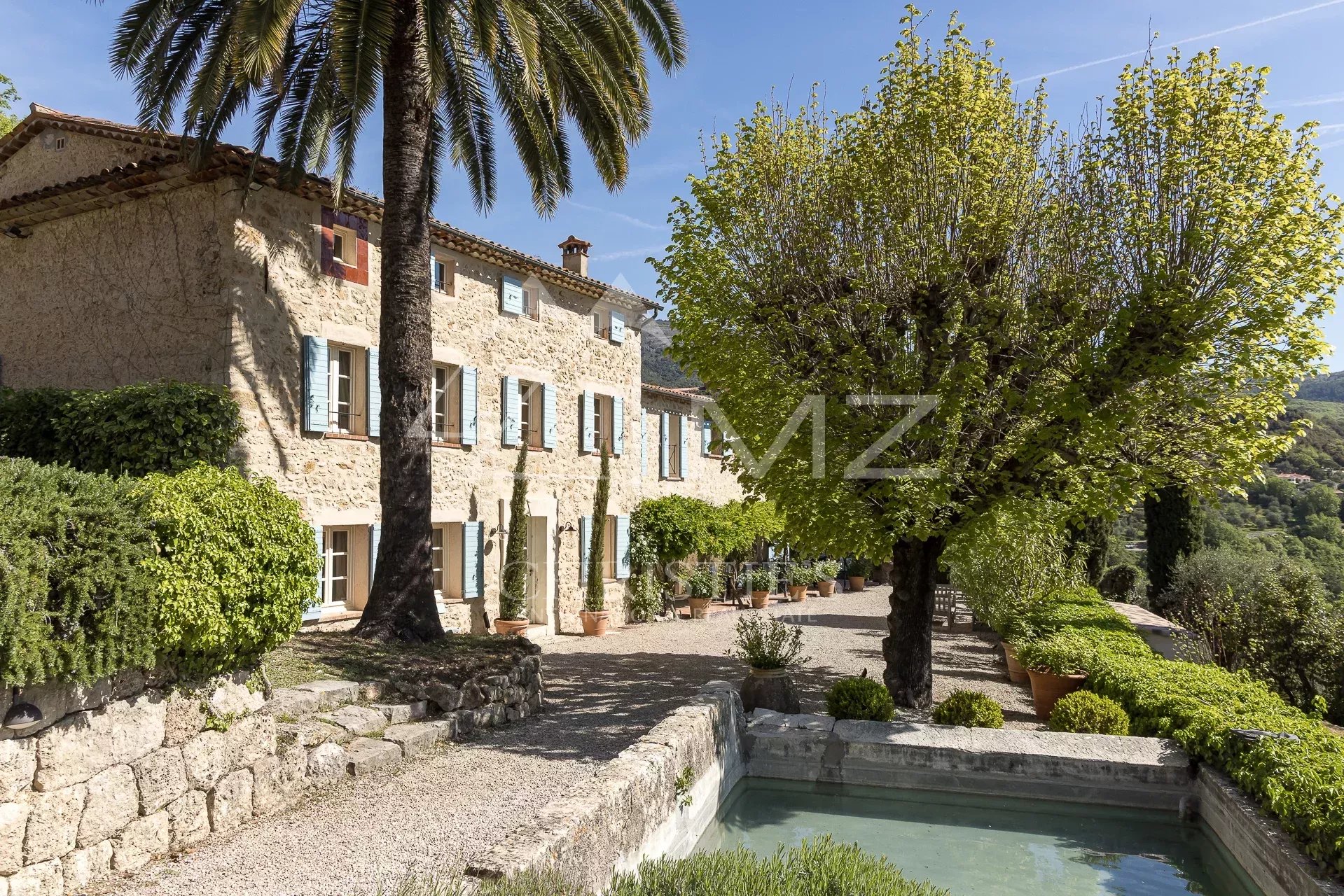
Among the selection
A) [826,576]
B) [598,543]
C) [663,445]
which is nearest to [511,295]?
[598,543]

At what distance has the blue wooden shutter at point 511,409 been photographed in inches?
591

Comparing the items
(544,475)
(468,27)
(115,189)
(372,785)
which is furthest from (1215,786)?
(115,189)

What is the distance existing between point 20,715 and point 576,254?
14801 millimetres

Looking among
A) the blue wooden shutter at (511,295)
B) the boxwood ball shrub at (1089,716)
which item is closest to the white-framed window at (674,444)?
the blue wooden shutter at (511,295)

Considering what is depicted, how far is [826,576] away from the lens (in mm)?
24453

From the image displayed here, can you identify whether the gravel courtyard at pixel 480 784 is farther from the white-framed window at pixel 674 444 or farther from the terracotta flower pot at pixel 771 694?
the white-framed window at pixel 674 444

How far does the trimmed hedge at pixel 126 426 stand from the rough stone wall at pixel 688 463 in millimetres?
10130

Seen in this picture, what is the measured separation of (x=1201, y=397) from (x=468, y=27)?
29.0 feet

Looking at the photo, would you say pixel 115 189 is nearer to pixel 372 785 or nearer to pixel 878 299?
pixel 372 785

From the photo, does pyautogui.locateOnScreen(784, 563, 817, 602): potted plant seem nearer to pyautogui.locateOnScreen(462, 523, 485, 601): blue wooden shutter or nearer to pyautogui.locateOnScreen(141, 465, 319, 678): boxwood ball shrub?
pyautogui.locateOnScreen(462, 523, 485, 601): blue wooden shutter

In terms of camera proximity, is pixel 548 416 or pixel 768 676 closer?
pixel 768 676

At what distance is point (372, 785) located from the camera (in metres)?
6.67

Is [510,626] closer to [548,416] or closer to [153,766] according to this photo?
Result: [548,416]

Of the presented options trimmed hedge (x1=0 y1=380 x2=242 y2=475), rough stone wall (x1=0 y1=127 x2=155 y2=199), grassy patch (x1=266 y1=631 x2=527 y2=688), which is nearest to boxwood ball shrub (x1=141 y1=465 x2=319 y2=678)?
grassy patch (x1=266 y1=631 x2=527 y2=688)
